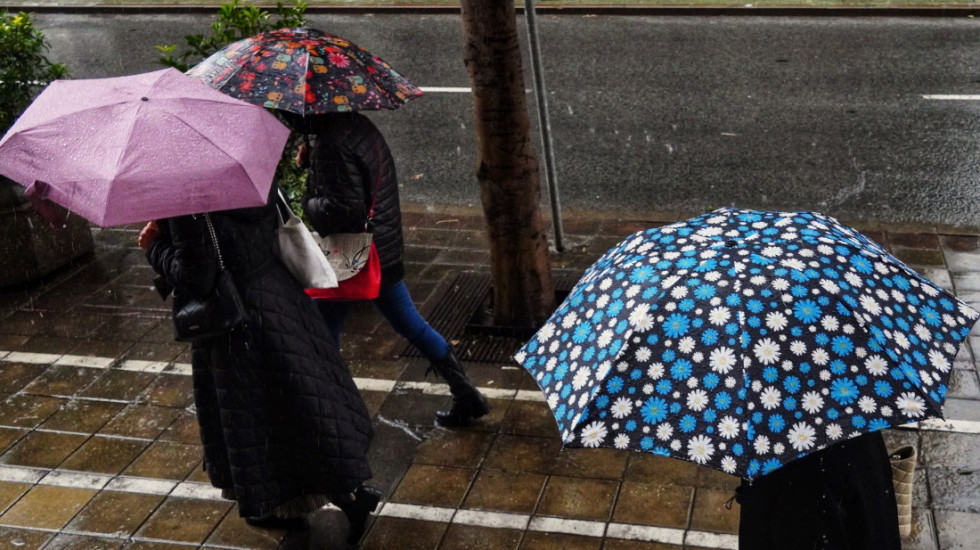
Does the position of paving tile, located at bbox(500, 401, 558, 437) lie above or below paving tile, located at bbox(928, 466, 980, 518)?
above

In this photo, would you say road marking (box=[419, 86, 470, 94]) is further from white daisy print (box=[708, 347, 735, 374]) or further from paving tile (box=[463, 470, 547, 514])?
white daisy print (box=[708, 347, 735, 374])

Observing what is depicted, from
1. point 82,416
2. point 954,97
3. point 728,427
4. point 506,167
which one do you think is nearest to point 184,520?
point 82,416

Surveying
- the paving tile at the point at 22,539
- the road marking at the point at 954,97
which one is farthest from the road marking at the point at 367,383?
the road marking at the point at 954,97

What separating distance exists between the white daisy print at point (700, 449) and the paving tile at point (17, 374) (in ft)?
16.5

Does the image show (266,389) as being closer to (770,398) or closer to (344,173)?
(344,173)

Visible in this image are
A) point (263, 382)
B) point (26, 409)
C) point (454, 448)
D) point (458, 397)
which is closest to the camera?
point (263, 382)

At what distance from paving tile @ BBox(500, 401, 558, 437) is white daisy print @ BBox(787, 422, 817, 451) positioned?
2.93 metres

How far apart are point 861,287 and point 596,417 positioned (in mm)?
805

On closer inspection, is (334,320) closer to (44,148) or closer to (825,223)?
(44,148)

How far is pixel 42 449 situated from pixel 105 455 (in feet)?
1.30

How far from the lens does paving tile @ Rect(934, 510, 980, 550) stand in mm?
4621

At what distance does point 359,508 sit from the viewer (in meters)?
4.89

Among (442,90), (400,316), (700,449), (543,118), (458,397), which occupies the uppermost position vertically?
(700,449)

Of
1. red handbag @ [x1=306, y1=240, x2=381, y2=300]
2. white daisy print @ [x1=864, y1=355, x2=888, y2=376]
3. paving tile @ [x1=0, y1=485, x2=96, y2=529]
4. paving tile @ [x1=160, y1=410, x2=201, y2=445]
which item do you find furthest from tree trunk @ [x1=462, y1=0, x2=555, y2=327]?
white daisy print @ [x1=864, y1=355, x2=888, y2=376]
